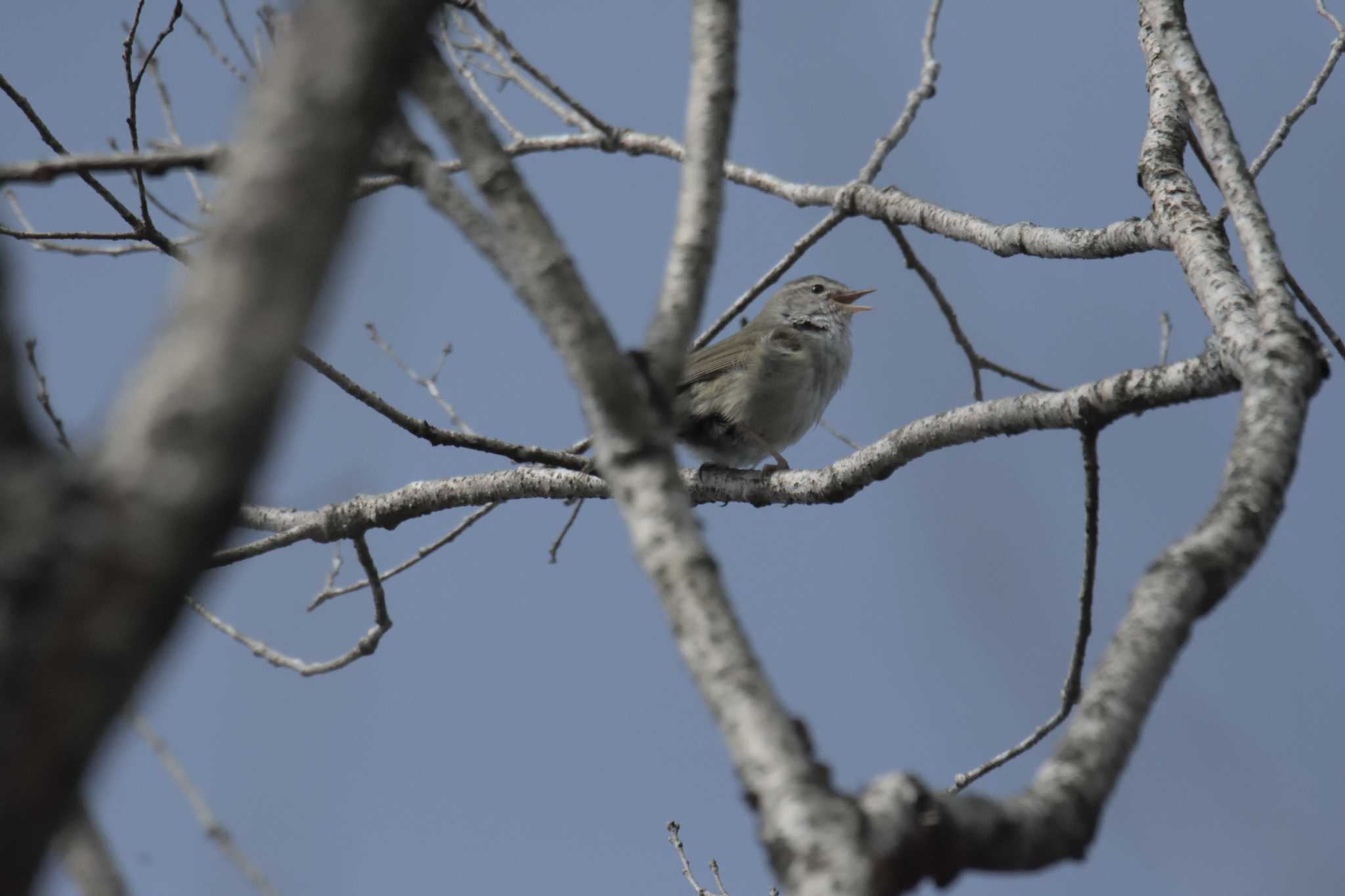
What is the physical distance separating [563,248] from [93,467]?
38.7 inches

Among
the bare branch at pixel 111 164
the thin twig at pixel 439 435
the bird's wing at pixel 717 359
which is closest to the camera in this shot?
the bare branch at pixel 111 164

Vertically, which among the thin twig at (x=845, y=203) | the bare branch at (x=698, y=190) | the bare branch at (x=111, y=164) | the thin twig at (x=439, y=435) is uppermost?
the thin twig at (x=845, y=203)

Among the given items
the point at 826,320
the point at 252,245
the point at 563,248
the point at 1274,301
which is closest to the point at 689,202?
the point at 563,248

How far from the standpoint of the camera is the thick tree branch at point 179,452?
993 millimetres

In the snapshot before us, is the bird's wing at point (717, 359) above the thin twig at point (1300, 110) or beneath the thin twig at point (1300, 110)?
above

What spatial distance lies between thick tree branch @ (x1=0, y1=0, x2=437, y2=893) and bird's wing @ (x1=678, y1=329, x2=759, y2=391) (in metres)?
5.82

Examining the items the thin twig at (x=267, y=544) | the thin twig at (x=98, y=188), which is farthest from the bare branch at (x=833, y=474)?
the thin twig at (x=98, y=188)

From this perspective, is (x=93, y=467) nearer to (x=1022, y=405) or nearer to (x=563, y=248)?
(x=563, y=248)

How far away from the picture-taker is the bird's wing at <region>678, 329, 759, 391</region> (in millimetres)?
7039

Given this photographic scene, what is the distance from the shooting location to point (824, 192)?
5.50 meters

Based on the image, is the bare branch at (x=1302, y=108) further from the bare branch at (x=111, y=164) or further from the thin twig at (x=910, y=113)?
the bare branch at (x=111, y=164)

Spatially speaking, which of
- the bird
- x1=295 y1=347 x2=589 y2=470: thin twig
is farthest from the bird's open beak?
x1=295 y1=347 x2=589 y2=470: thin twig

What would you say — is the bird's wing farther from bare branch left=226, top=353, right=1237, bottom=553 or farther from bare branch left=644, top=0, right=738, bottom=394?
bare branch left=644, top=0, right=738, bottom=394

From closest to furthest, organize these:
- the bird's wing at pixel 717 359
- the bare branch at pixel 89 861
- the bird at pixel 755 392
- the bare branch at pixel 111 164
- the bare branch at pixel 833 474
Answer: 1. the bare branch at pixel 89 861
2. the bare branch at pixel 111 164
3. the bare branch at pixel 833 474
4. the bird at pixel 755 392
5. the bird's wing at pixel 717 359
